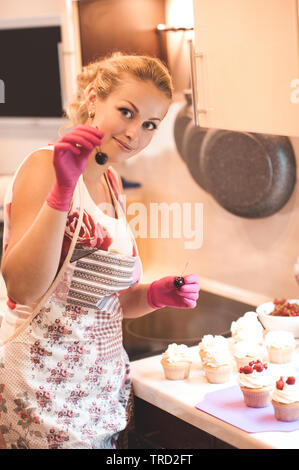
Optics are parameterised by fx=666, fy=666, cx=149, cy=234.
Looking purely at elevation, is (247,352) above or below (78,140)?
below

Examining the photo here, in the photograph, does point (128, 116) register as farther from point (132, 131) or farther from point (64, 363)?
point (64, 363)

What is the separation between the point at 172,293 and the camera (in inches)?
58.1

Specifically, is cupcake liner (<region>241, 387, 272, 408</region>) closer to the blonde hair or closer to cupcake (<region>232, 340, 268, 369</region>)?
cupcake (<region>232, 340, 268, 369</region>)

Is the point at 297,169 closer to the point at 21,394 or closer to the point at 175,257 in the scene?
the point at 175,257

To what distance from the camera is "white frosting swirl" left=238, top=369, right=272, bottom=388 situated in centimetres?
133

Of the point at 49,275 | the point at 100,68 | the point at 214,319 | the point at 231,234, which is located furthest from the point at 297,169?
the point at 49,275

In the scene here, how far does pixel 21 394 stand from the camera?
129 cm

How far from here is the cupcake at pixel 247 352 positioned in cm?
Answer: 153

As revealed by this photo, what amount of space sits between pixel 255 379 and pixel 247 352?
20 centimetres

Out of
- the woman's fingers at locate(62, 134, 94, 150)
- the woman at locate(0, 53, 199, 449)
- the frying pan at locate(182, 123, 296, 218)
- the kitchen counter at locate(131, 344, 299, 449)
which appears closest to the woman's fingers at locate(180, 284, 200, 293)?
the woman at locate(0, 53, 199, 449)

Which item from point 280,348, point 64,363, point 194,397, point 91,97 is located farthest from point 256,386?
point 91,97

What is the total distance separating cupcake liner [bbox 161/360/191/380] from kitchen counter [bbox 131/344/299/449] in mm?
14

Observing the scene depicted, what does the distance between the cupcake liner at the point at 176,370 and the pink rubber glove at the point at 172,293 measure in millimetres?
136
